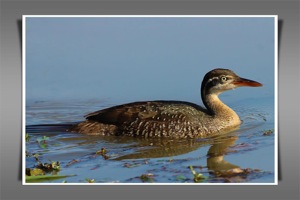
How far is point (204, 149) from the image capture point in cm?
1430

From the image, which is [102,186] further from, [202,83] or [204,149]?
[202,83]

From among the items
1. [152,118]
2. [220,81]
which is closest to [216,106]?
[220,81]

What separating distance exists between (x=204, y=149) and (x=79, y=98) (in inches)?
68.4

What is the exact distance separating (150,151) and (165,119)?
32.1 inches

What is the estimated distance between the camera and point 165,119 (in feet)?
49.2

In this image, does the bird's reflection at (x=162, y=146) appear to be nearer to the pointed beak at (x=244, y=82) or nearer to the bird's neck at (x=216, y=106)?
the bird's neck at (x=216, y=106)

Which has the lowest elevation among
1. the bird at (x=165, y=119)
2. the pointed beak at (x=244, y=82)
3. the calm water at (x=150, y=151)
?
the calm water at (x=150, y=151)

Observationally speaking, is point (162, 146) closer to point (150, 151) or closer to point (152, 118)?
point (150, 151)

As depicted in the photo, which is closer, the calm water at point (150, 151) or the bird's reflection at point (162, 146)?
the calm water at point (150, 151)

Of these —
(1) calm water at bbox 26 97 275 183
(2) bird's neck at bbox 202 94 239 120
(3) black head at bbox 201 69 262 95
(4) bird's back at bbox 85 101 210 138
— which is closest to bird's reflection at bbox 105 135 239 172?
(1) calm water at bbox 26 97 275 183

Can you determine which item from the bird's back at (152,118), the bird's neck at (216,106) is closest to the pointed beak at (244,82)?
the bird's neck at (216,106)

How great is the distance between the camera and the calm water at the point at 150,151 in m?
13.3

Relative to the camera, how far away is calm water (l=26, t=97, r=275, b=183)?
1327 centimetres

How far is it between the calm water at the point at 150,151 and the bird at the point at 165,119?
0.14m
